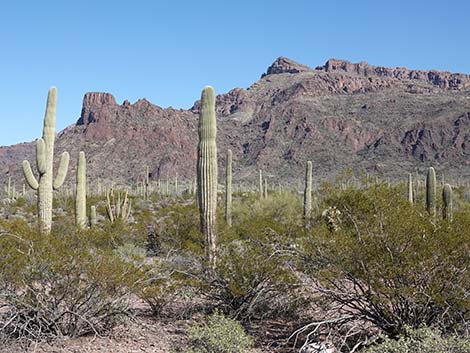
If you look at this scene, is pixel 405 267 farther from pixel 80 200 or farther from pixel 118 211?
pixel 118 211

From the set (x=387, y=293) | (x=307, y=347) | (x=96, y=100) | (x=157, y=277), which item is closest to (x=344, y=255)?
(x=387, y=293)

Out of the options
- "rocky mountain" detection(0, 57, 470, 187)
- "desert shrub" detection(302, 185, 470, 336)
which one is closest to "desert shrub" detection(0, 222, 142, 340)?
"desert shrub" detection(302, 185, 470, 336)

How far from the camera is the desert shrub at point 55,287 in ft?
23.6

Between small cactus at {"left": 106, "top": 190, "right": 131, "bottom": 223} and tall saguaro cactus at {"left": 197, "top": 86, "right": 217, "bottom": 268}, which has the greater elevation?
tall saguaro cactus at {"left": 197, "top": 86, "right": 217, "bottom": 268}

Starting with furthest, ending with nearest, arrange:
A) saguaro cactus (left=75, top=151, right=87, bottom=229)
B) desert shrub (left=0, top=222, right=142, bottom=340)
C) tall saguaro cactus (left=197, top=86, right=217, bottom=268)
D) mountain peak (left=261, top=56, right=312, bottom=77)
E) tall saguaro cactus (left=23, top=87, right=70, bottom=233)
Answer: mountain peak (left=261, top=56, right=312, bottom=77) → saguaro cactus (left=75, top=151, right=87, bottom=229) → tall saguaro cactus (left=23, top=87, right=70, bottom=233) → tall saguaro cactus (left=197, top=86, right=217, bottom=268) → desert shrub (left=0, top=222, right=142, bottom=340)

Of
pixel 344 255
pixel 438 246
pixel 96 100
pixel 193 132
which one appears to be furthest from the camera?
pixel 96 100

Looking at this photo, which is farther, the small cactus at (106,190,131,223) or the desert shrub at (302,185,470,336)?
the small cactus at (106,190,131,223)

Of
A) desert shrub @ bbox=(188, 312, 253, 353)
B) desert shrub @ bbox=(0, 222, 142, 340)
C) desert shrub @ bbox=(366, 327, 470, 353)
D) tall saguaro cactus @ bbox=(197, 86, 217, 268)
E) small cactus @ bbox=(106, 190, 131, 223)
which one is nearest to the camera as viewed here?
desert shrub @ bbox=(366, 327, 470, 353)

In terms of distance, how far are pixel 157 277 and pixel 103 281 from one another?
3.85 ft

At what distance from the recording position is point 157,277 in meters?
8.38

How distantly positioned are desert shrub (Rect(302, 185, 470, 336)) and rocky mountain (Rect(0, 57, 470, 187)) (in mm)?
72486

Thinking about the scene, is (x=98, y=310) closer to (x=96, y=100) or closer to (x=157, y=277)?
(x=157, y=277)

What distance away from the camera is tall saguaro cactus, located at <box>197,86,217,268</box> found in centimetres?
1062

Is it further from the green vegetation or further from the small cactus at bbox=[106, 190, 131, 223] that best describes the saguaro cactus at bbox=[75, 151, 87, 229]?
the green vegetation
